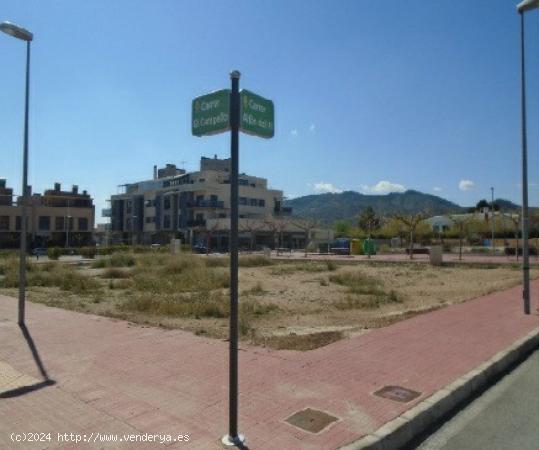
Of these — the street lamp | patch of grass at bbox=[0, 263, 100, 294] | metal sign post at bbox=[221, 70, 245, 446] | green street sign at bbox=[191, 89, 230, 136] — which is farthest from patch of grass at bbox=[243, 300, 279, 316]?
green street sign at bbox=[191, 89, 230, 136]

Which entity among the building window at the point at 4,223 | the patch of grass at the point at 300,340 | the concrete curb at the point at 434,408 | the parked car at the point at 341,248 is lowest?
the concrete curb at the point at 434,408

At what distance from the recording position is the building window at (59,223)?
96.8m

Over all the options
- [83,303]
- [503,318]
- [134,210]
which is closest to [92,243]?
[134,210]

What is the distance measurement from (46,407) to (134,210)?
4314 inches

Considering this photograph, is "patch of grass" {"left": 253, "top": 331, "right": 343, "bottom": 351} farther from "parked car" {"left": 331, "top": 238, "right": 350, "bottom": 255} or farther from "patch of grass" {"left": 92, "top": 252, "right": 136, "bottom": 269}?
"parked car" {"left": 331, "top": 238, "right": 350, "bottom": 255}

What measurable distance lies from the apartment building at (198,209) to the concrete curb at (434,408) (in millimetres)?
74328

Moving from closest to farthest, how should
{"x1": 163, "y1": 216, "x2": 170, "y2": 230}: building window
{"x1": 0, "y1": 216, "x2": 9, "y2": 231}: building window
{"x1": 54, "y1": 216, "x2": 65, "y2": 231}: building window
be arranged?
{"x1": 0, "y1": 216, "x2": 9, "y2": 231}: building window → {"x1": 54, "y1": 216, "x2": 65, "y2": 231}: building window → {"x1": 163, "y1": 216, "x2": 170, "y2": 230}: building window

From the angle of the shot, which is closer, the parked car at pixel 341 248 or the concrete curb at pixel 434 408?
the concrete curb at pixel 434 408

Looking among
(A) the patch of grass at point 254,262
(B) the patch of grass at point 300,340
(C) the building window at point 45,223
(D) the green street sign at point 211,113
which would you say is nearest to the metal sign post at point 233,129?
(D) the green street sign at point 211,113

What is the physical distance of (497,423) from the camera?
5.34 meters

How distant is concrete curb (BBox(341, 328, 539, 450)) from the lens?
458 cm

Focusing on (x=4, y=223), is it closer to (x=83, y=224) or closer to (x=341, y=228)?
(x=83, y=224)

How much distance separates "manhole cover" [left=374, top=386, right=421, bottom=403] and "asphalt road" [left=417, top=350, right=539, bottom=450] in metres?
0.47

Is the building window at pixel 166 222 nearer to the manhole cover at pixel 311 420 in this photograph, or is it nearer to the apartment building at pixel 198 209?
the apartment building at pixel 198 209
